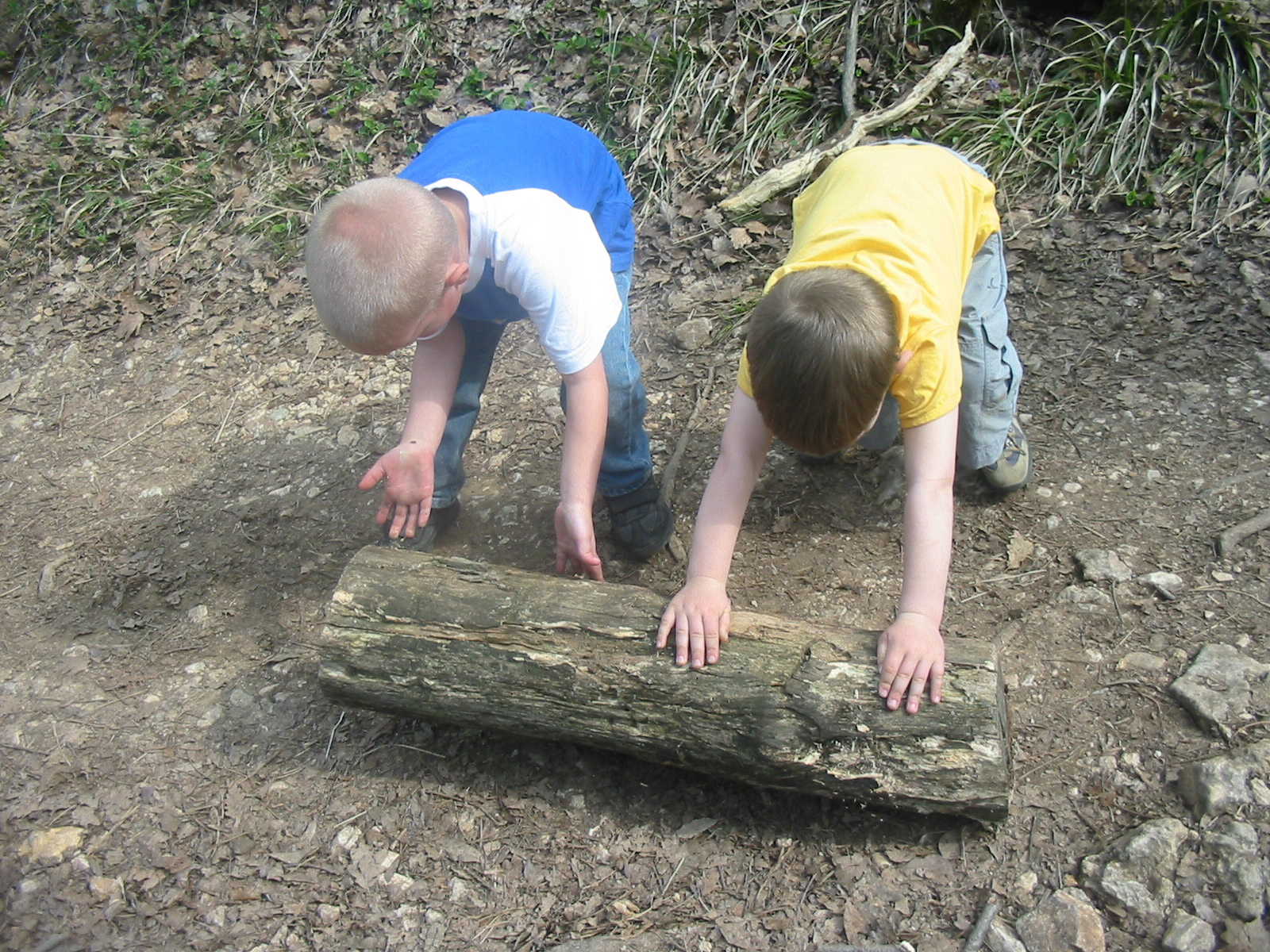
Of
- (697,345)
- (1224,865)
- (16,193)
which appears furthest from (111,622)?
(16,193)

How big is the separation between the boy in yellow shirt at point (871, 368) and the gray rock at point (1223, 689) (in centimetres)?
73

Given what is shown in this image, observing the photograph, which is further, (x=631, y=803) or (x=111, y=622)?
(x=111, y=622)

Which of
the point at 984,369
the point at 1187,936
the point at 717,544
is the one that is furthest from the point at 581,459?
the point at 1187,936

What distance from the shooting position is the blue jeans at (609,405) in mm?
2740

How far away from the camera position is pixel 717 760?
2137 millimetres

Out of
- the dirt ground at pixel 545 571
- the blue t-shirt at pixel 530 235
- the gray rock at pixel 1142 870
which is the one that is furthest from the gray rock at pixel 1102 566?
the blue t-shirt at pixel 530 235

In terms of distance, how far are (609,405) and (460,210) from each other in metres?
0.74

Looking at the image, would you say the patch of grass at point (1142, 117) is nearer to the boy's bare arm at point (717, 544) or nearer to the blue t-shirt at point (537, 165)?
the blue t-shirt at point (537, 165)

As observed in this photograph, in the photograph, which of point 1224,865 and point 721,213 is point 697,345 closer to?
point 721,213

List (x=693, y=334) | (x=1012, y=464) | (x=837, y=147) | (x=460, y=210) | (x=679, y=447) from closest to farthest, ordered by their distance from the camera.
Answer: (x=460, y=210) < (x=1012, y=464) < (x=679, y=447) < (x=693, y=334) < (x=837, y=147)

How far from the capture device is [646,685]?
213cm

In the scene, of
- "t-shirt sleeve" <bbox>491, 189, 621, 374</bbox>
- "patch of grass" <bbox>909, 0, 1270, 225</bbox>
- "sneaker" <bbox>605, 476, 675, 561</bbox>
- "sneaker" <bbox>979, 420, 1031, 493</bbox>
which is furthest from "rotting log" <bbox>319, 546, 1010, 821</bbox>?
"patch of grass" <bbox>909, 0, 1270, 225</bbox>

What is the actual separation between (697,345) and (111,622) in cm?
240

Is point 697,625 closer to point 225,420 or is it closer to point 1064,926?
point 1064,926
